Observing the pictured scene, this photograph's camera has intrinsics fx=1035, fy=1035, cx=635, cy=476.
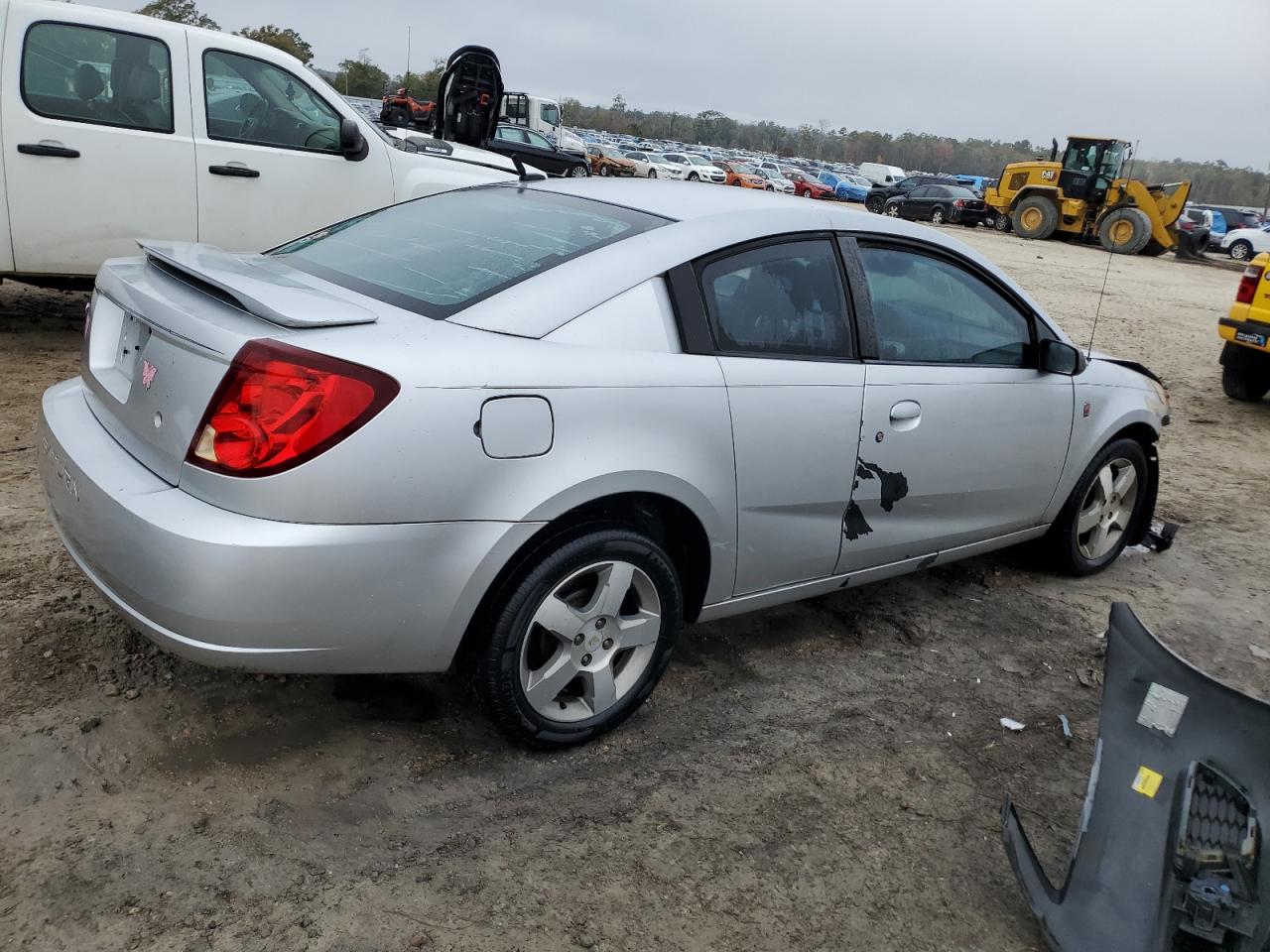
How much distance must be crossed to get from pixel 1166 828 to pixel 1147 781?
0.13 m

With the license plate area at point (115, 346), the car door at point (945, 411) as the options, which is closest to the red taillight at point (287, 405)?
the license plate area at point (115, 346)

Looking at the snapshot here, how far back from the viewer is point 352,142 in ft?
22.4

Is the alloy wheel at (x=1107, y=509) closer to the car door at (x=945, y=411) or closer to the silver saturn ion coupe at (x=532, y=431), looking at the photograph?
the car door at (x=945, y=411)

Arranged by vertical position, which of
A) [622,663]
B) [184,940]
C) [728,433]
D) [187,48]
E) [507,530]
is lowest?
[184,940]

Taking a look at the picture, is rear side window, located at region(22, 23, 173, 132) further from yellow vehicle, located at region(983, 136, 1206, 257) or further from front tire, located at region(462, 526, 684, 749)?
yellow vehicle, located at region(983, 136, 1206, 257)

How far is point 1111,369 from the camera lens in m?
4.40

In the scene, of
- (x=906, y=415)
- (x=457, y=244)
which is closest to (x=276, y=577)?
(x=457, y=244)

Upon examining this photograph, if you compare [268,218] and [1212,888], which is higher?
[268,218]

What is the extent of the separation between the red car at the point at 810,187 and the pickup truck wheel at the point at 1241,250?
1539 centimetres

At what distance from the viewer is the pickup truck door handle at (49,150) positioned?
5922 millimetres

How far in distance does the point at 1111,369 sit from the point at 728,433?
2.33 meters

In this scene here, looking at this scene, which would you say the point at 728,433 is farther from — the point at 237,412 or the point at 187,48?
the point at 187,48

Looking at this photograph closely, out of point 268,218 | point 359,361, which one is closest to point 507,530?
point 359,361

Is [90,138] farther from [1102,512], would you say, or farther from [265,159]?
[1102,512]
